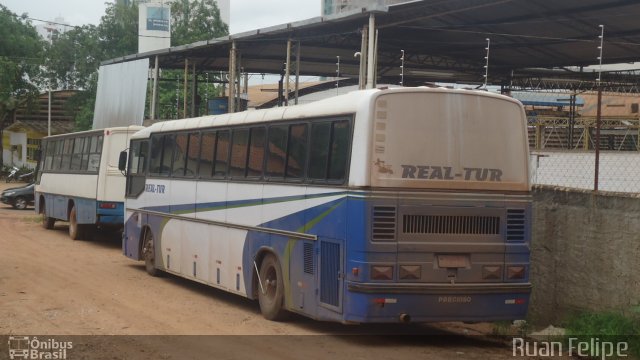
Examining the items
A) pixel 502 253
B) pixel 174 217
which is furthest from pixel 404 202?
pixel 174 217

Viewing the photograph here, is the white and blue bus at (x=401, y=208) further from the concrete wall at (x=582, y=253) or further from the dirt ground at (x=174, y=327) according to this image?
the concrete wall at (x=582, y=253)

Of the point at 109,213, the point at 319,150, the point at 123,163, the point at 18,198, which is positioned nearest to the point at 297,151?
the point at 319,150

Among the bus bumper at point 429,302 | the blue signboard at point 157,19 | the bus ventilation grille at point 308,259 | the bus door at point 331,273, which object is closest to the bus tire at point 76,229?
the bus ventilation grille at point 308,259

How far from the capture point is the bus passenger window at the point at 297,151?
36.3 feet

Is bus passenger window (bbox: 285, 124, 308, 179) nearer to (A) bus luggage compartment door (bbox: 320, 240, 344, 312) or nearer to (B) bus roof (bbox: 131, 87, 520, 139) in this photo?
(B) bus roof (bbox: 131, 87, 520, 139)

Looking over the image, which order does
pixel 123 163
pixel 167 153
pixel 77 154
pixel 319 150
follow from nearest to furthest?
1. pixel 319 150
2. pixel 167 153
3. pixel 123 163
4. pixel 77 154

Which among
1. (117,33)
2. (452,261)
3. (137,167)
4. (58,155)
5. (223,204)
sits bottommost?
(452,261)

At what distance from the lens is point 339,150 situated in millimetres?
10227

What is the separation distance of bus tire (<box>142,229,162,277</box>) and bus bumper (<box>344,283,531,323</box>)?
7642 mm

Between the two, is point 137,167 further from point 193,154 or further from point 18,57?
point 18,57

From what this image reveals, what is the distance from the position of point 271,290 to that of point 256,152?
6.70 feet

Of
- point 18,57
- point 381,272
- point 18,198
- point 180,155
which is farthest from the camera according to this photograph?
point 18,57

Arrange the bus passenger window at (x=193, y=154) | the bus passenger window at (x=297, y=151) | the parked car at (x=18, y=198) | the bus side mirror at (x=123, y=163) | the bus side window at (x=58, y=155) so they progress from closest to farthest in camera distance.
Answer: the bus passenger window at (x=297, y=151) < the bus passenger window at (x=193, y=154) < the bus side mirror at (x=123, y=163) < the bus side window at (x=58, y=155) < the parked car at (x=18, y=198)

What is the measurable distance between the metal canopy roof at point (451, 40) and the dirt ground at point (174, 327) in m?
8.74
